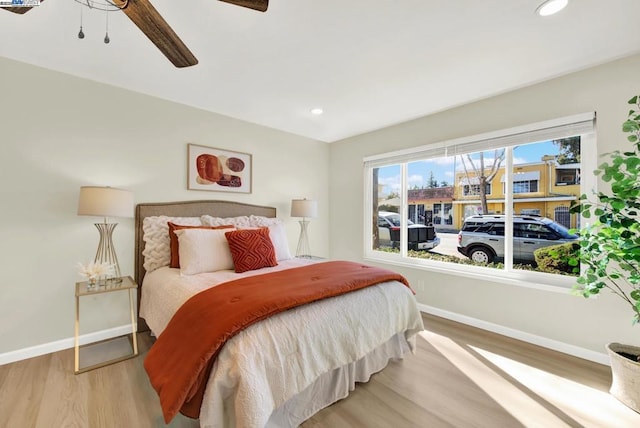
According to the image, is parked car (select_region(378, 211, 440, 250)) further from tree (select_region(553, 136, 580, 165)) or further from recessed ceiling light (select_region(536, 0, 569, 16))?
recessed ceiling light (select_region(536, 0, 569, 16))

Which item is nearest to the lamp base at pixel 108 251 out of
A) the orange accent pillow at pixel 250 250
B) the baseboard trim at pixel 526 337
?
the orange accent pillow at pixel 250 250

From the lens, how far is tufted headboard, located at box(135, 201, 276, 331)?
110 inches

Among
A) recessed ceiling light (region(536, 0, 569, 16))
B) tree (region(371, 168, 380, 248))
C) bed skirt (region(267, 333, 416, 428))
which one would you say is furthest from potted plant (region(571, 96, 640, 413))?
tree (region(371, 168, 380, 248))

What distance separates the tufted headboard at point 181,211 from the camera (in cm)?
279

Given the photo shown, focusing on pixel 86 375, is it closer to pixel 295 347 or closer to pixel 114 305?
pixel 114 305

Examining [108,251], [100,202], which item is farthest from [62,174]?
[108,251]

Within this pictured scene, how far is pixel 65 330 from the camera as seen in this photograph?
97.3 inches

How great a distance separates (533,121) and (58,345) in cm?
480

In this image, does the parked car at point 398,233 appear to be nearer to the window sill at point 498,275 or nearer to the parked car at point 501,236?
the window sill at point 498,275

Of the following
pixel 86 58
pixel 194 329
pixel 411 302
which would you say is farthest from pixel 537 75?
pixel 86 58

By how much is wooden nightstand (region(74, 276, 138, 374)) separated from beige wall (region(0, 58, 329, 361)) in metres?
0.19

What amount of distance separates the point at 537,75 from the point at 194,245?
341 cm

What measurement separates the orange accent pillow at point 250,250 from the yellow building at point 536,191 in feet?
7.56

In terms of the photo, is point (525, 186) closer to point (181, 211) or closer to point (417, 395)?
point (417, 395)
